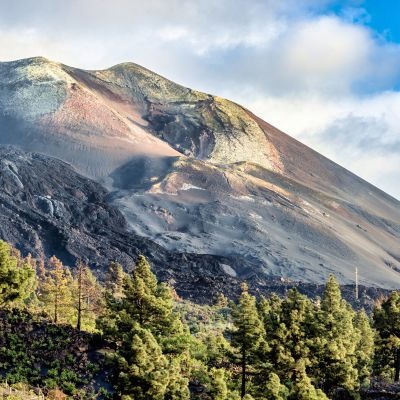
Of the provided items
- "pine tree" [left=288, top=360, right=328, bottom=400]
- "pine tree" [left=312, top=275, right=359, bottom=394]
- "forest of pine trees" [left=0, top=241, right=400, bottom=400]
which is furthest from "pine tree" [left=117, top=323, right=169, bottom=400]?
"pine tree" [left=312, top=275, right=359, bottom=394]

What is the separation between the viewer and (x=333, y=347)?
145 feet

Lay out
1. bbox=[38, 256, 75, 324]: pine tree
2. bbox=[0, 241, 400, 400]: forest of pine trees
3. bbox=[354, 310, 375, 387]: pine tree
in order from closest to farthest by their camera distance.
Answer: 1. bbox=[0, 241, 400, 400]: forest of pine trees
2. bbox=[354, 310, 375, 387]: pine tree
3. bbox=[38, 256, 75, 324]: pine tree

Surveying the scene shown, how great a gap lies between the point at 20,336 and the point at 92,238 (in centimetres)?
11805

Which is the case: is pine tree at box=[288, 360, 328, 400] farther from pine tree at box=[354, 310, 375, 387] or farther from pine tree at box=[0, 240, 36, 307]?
pine tree at box=[0, 240, 36, 307]

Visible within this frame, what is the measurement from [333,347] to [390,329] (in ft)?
38.0

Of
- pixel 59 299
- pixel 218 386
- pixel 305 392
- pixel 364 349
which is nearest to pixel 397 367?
pixel 364 349

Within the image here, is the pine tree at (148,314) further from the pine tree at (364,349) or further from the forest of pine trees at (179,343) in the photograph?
the pine tree at (364,349)

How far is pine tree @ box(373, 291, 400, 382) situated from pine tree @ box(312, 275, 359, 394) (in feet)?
24.6

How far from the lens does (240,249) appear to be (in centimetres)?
18338

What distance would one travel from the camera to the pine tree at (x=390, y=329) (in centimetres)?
5288

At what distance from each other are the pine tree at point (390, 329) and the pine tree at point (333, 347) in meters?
7.50

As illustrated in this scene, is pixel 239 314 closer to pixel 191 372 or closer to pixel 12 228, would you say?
pixel 191 372

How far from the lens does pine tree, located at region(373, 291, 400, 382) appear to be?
5288 centimetres

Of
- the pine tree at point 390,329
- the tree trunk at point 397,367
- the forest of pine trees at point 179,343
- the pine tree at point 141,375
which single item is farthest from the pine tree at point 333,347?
the pine tree at point 141,375
